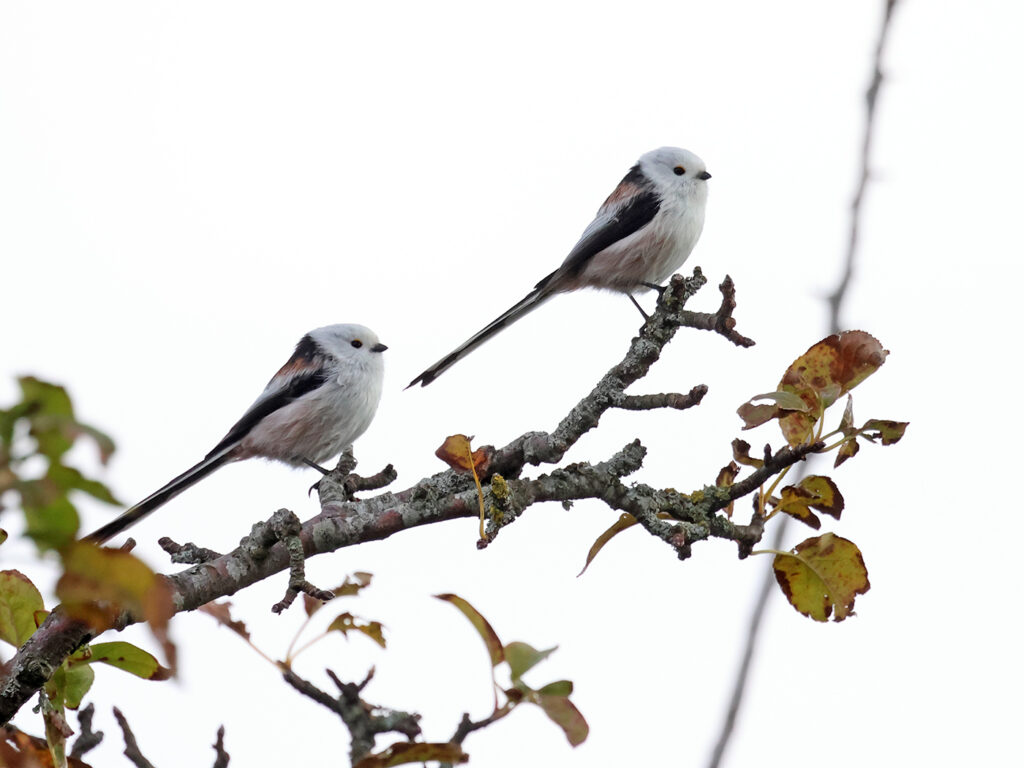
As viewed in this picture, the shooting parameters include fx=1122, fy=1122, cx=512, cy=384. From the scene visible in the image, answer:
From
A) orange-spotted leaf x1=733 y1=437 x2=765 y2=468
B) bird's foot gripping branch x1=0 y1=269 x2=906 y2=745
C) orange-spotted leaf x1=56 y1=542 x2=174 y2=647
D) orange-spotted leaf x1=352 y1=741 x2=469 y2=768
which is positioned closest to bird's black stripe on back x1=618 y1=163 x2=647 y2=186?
bird's foot gripping branch x1=0 y1=269 x2=906 y2=745

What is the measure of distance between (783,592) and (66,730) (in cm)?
138

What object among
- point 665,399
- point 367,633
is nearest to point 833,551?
point 665,399

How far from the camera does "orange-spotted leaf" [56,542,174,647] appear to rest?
854 millimetres

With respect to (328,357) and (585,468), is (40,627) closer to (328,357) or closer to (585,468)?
(585,468)

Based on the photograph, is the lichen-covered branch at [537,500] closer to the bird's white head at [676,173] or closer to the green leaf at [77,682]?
the green leaf at [77,682]

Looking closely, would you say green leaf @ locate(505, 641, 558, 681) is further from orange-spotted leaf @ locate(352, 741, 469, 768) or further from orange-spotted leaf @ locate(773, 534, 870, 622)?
orange-spotted leaf @ locate(773, 534, 870, 622)

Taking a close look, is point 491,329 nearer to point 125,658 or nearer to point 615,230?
point 615,230

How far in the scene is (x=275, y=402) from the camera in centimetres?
524

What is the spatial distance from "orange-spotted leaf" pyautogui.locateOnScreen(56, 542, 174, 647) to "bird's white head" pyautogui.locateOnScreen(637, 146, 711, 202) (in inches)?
191

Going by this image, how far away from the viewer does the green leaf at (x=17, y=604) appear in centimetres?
204

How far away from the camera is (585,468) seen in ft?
8.64

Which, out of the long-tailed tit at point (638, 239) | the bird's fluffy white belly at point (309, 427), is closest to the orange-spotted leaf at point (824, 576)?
the long-tailed tit at point (638, 239)

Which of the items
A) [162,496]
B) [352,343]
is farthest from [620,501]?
[352,343]

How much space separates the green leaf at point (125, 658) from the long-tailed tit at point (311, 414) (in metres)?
2.89
